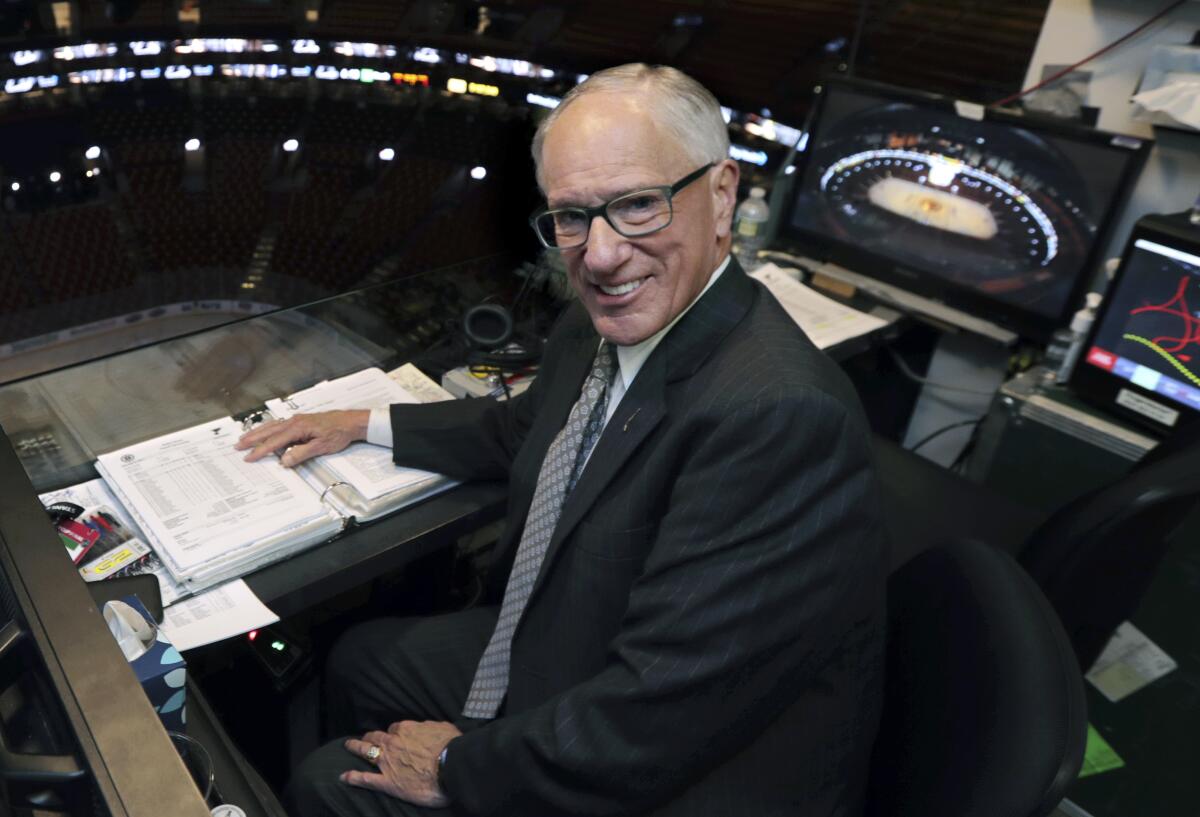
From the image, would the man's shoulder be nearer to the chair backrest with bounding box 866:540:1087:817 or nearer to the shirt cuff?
the chair backrest with bounding box 866:540:1087:817

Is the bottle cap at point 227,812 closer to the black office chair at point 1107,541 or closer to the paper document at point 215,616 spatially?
the paper document at point 215,616

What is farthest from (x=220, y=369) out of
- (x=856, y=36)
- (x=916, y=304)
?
(x=856, y=36)

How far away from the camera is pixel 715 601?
91 centimetres

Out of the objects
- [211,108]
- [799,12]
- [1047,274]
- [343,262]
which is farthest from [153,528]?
[799,12]

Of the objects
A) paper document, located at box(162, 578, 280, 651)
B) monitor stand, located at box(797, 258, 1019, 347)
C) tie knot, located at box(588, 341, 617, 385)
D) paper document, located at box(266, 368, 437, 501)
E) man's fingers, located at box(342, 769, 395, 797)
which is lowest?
man's fingers, located at box(342, 769, 395, 797)

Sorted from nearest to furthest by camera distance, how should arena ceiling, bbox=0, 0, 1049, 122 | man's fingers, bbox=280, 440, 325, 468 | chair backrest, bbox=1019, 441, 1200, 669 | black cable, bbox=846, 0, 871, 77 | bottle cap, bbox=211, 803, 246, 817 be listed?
bottle cap, bbox=211, 803, 246, 817 → chair backrest, bbox=1019, 441, 1200, 669 → man's fingers, bbox=280, 440, 325, 468 → arena ceiling, bbox=0, 0, 1049, 122 → black cable, bbox=846, 0, 871, 77

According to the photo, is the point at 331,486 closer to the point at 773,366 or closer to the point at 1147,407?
the point at 773,366

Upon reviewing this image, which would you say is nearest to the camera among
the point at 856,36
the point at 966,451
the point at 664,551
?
the point at 664,551

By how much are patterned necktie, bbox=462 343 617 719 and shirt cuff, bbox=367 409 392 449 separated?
12.9 inches

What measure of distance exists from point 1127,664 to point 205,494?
178 cm

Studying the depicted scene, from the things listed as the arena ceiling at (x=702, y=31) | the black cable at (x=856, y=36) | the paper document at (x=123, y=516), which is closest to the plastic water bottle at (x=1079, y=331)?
the arena ceiling at (x=702, y=31)

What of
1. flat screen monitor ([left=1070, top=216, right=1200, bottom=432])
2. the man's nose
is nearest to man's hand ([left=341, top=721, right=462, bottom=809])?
the man's nose

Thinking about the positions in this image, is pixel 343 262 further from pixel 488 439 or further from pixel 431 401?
pixel 488 439

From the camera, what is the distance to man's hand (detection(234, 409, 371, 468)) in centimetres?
137
